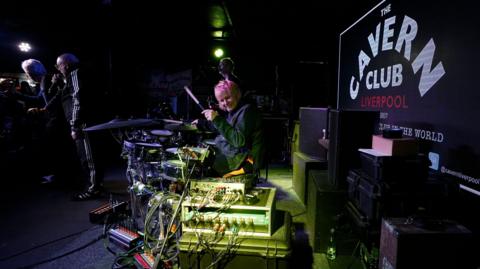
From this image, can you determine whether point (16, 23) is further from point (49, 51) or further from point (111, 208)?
point (111, 208)

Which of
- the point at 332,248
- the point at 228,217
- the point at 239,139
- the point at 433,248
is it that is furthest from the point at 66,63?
the point at 433,248

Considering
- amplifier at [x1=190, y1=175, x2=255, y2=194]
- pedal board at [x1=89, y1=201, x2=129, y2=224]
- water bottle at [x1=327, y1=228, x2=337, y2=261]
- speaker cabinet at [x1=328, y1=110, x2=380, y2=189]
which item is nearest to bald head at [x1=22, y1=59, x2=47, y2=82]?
pedal board at [x1=89, y1=201, x2=129, y2=224]

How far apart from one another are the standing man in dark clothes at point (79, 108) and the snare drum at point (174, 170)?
83.0 inches

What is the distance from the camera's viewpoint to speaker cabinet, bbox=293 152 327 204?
3488 millimetres

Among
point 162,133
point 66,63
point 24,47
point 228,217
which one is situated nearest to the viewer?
point 228,217

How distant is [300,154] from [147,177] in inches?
87.1

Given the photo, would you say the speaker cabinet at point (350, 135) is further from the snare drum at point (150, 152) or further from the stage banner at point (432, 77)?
the snare drum at point (150, 152)

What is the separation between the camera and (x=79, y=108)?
3785 mm

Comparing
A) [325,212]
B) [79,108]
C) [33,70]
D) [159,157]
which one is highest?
[33,70]

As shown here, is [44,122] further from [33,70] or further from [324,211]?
[324,211]

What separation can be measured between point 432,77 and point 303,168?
5.65 feet

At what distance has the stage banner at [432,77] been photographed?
85.2 inches

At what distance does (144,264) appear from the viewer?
7.39ft

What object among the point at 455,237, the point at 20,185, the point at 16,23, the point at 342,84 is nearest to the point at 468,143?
the point at 455,237
